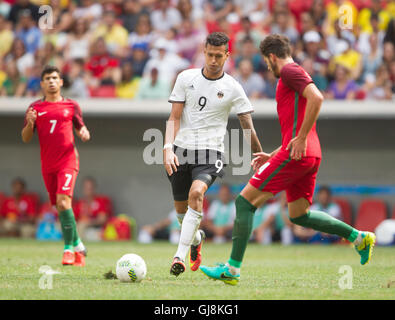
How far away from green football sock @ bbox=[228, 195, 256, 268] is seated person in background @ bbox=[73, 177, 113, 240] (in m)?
10.3

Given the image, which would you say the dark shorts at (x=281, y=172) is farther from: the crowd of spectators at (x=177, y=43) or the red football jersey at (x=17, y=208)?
the red football jersey at (x=17, y=208)

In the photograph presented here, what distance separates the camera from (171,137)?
321 inches

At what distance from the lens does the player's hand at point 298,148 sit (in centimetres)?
694

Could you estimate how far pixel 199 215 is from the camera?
26.2ft

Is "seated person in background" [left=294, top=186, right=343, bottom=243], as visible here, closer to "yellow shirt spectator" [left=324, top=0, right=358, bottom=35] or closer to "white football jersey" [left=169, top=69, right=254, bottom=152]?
"yellow shirt spectator" [left=324, top=0, right=358, bottom=35]

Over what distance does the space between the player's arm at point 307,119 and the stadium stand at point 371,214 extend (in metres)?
9.85

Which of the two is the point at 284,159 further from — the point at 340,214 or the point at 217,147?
the point at 340,214

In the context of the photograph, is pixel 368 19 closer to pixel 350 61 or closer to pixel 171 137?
pixel 350 61

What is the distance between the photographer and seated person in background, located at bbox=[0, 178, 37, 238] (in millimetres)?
17594

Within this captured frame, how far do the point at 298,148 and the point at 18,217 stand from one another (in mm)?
12084

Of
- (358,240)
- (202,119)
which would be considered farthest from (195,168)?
(358,240)

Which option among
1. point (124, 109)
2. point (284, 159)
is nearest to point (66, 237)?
point (284, 159)

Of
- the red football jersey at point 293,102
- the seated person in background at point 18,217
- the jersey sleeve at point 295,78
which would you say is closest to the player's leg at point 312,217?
the red football jersey at point 293,102
